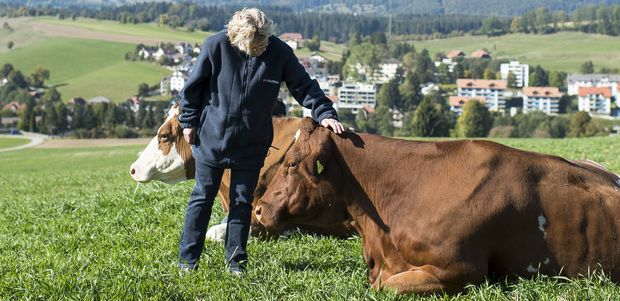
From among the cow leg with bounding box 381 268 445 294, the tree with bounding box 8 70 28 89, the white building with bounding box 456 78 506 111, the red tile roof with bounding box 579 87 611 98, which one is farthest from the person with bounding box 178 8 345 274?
the tree with bounding box 8 70 28 89

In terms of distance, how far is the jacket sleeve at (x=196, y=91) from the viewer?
5254mm

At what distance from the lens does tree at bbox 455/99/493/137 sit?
10969 cm

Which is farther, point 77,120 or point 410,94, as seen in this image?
point 410,94

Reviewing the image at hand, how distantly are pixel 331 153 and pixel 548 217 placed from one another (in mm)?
1664

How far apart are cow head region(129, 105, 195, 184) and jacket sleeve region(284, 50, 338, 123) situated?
209 centimetres

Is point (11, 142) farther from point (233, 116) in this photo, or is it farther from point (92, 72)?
point (233, 116)

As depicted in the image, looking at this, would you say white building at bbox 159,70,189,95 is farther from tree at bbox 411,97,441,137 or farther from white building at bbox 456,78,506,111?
white building at bbox 456,78,506,111

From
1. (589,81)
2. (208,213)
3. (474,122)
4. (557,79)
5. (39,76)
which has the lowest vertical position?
(474,122)

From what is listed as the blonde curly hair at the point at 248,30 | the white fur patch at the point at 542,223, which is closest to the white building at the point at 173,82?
the blonde curly hair at the point at 248,30

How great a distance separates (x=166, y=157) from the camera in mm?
7234

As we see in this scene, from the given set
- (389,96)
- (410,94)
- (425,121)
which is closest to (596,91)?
(410,94)

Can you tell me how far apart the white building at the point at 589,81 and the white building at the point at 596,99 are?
1286 centimetres

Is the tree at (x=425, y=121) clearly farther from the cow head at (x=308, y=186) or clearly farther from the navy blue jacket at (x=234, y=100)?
the cow head at (x=308, y=186)

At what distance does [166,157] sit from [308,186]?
2.83 metres
